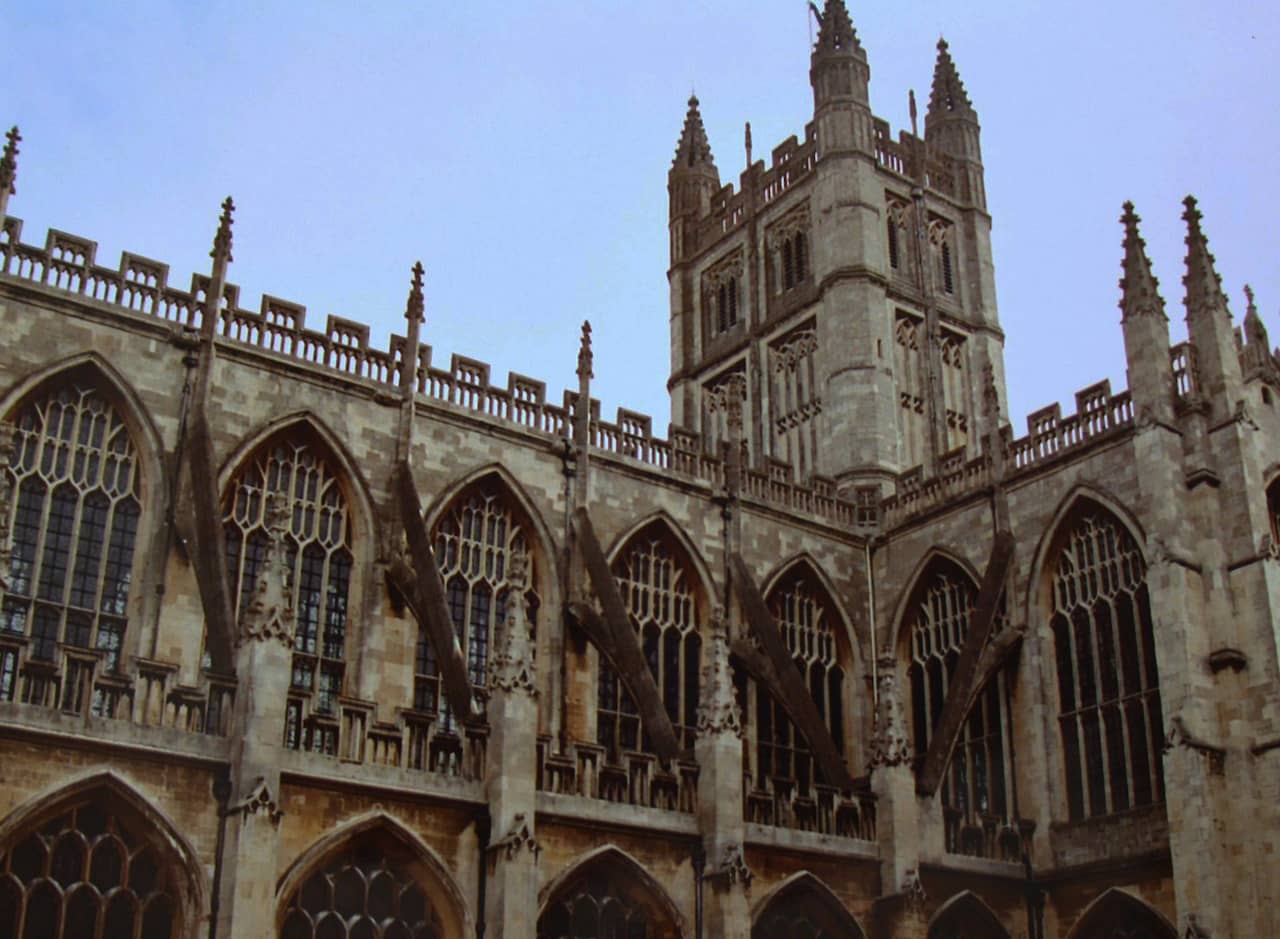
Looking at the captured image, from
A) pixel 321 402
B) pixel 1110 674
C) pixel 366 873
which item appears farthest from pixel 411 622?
pixel 1110 674

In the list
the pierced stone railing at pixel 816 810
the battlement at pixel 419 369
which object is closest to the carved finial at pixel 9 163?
the battlement at pixel 419 369

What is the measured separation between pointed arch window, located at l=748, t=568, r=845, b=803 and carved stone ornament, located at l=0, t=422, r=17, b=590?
13.3m

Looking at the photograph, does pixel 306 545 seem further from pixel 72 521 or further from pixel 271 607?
pixel 271 607

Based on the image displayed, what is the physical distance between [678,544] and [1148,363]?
8973mm

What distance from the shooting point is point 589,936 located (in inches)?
856

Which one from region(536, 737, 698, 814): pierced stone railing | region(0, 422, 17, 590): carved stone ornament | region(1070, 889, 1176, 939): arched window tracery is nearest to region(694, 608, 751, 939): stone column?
region(536, 737, 698, 814): pierced stone railing

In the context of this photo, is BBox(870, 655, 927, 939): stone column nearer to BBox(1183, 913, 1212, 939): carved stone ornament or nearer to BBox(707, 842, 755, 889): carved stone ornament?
BBox(707, 842, 755, 889): carved stone ornament

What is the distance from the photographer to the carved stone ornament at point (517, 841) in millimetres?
20391

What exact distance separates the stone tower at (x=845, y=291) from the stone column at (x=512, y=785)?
15.1 metres

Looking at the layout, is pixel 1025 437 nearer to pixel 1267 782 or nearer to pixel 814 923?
pixel 1267 782

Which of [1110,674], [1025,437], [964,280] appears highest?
[964,280]

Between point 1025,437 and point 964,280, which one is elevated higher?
point 964,280

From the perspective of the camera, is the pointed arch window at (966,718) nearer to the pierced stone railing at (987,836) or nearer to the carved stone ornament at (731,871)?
the pierced stone railing at (987,836)

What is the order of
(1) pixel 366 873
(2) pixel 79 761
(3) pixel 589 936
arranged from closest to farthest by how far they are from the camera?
(2) pixel 79 761
(1) pixel 366 873
(3) pixel 589 936
